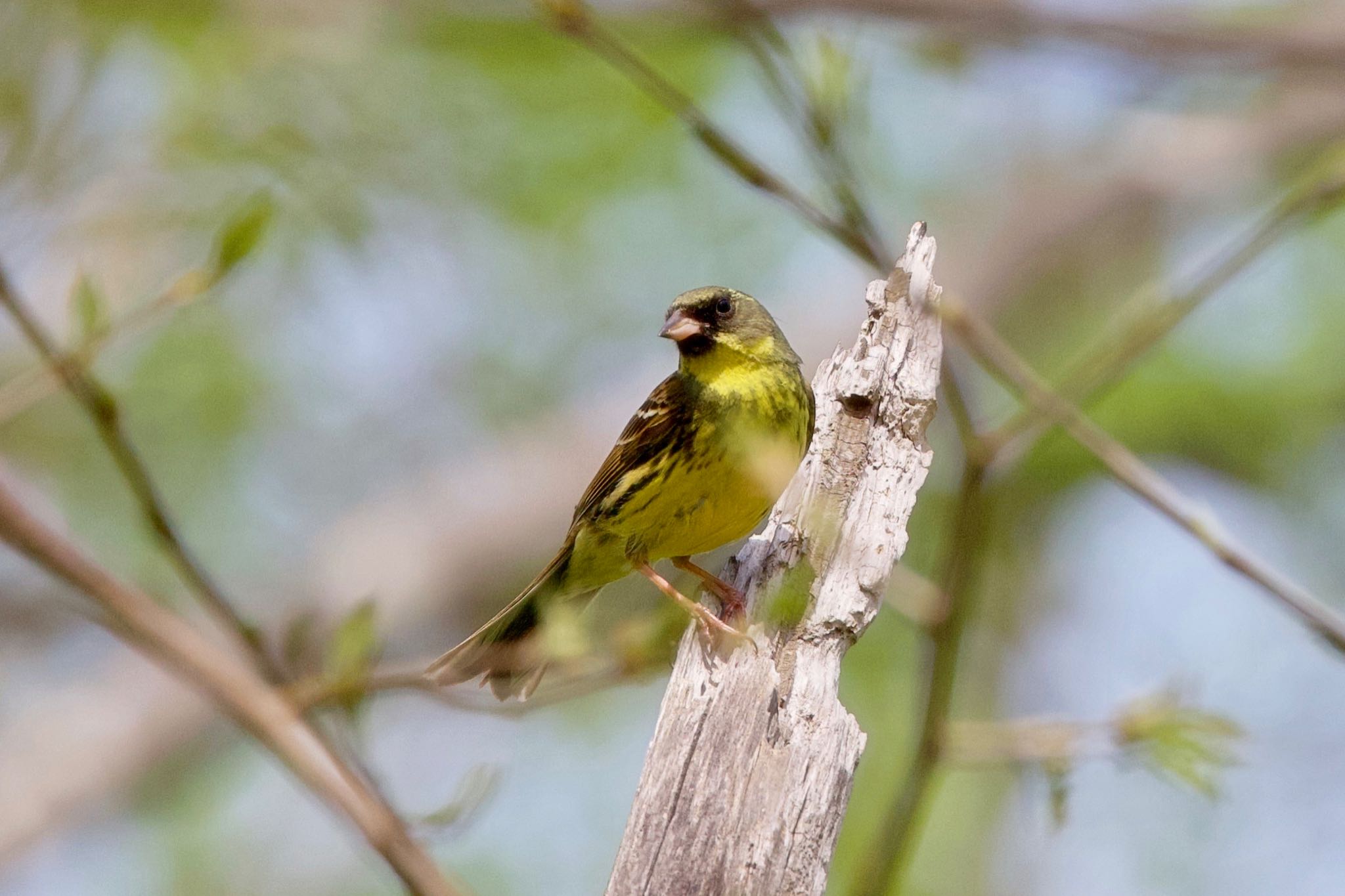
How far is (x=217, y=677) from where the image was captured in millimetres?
1510

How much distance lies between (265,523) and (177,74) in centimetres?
382

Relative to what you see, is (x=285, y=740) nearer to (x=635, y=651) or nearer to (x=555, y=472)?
(x=635, y=651)

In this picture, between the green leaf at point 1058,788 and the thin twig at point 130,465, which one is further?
the green leaf at point 1058,788

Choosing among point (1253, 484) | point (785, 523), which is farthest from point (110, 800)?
point (1253, 484)

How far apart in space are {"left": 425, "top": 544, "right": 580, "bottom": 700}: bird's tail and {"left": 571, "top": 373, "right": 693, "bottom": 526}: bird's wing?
0.81 feet

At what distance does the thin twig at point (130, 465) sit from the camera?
1913mm

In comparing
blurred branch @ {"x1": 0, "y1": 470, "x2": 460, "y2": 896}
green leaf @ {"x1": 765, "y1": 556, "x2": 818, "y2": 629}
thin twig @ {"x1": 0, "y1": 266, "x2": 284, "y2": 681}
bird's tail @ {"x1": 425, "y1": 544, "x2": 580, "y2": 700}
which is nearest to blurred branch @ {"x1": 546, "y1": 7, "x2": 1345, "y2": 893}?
green leaf @ {"x1": 765, "y1": 556, "x2": 818, "y2": 629}

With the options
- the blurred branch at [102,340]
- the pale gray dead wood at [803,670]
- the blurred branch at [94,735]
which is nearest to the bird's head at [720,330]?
the pale gray dead wood at [803,670]

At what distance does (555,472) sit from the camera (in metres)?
9.95

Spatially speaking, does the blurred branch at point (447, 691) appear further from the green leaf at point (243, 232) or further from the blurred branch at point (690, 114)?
the blurred branch at point (690, 114)

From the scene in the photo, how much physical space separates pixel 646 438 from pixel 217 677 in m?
3.60

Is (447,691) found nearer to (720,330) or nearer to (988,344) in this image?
(988,344)

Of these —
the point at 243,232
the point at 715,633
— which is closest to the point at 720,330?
the point at 715,633

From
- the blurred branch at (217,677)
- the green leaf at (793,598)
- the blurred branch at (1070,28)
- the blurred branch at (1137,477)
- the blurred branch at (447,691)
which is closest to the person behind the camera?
the blurred branch at (217,677)
